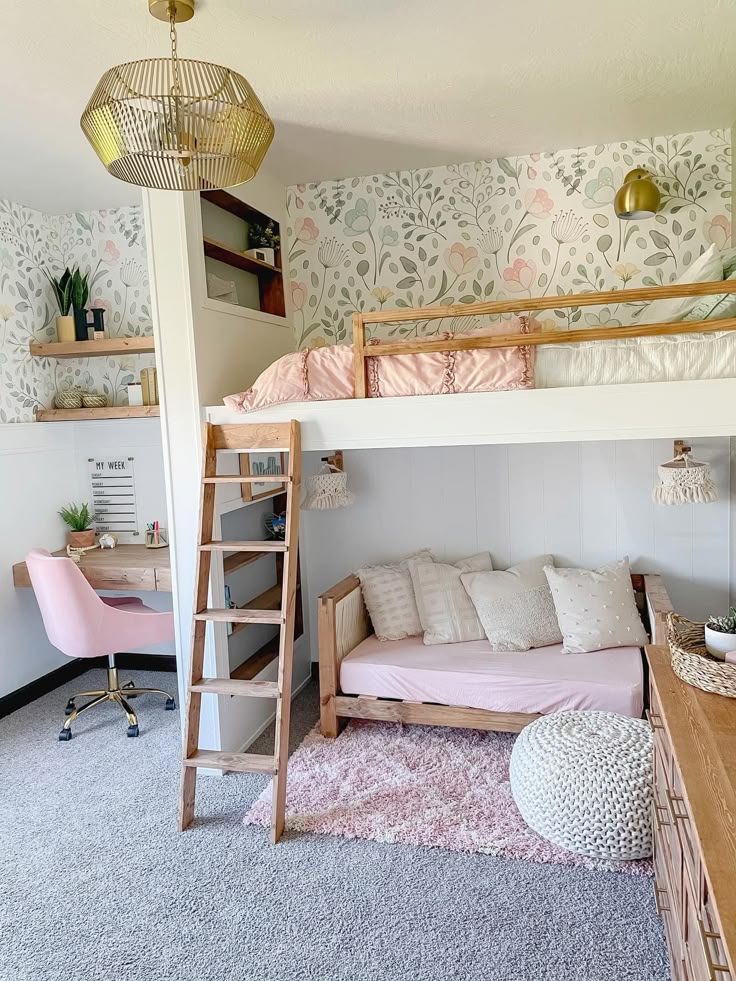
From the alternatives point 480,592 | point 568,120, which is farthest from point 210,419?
point 568,120

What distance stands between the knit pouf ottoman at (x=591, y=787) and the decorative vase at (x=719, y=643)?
0.63 m

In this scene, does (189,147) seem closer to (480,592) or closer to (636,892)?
(480,592)

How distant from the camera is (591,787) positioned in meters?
2.43

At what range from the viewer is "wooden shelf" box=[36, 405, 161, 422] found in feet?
13.1

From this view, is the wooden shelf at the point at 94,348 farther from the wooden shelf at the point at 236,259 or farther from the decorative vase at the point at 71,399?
the wooden shelf at the point at 236,259

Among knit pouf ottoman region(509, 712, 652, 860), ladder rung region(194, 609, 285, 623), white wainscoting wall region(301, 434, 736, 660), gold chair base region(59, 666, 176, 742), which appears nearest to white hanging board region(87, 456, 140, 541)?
gold chair base region(59, 666, 176, 742)

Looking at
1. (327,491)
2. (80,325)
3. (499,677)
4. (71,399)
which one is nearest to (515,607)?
(499,677)

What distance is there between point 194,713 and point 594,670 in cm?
165

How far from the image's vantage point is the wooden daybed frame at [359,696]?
3.18 m

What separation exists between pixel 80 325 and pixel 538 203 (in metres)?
2.57

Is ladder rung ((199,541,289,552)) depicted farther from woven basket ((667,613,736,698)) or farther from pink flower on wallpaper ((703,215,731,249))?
pink flower on wallpaper ((703,215,731,249))

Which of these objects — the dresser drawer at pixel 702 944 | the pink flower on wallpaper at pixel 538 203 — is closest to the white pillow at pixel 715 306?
the pink flower on wallpaper at pixel 538 203

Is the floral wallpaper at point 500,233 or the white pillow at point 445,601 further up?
the floral wallpaper at point 500,233

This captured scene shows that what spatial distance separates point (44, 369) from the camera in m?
4.28
